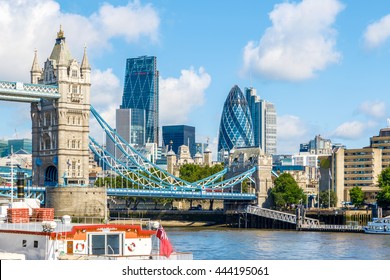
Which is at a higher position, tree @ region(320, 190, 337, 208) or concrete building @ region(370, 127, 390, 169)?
concrete building @ region(370, 127, 390, 169)

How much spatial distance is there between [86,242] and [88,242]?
0.05 metres

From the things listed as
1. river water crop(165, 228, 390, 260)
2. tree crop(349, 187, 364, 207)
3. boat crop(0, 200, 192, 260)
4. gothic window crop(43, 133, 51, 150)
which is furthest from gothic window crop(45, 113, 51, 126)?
boat crop(0, 200, 192, 260)

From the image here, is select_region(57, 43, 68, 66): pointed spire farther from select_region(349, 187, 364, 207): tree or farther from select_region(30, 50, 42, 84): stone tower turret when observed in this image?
select_region(349, 187, 364, 207): tree

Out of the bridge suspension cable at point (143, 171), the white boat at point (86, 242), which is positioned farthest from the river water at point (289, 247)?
the bridge suspension cable at point (143, 171)

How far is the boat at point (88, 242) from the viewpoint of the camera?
2148 centimetres

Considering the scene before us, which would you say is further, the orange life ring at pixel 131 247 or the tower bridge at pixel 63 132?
the tower bridge at pixel 63 132

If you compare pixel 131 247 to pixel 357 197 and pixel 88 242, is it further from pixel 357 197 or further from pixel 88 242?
pixel 357 197

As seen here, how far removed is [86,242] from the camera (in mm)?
22156

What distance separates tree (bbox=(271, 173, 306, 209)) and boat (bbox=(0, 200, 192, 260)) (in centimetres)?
7023

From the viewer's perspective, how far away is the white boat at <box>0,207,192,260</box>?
2186 cm

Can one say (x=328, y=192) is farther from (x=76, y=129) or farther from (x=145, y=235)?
(x=145, y=235)

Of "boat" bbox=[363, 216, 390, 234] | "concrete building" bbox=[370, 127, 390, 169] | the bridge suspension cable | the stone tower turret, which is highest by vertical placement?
the stone tower turret

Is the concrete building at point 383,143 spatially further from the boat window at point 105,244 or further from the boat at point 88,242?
the boat window at point 105,244
